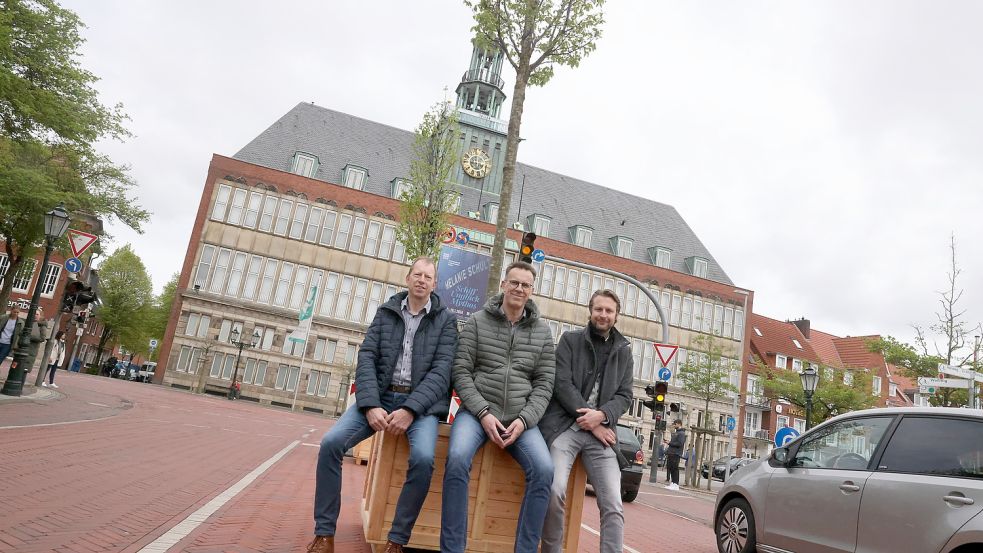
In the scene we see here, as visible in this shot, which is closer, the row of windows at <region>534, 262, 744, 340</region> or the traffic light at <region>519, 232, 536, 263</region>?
the traffic light at <region>519, 232, 536, 263</region>

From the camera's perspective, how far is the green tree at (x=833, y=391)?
1561 inches

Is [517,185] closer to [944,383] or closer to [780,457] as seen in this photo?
[944,383]

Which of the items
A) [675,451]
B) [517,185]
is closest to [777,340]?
[517,185]

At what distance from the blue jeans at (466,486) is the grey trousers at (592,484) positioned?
0.17 metres

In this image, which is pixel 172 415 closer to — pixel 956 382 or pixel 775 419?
pixel 956 382

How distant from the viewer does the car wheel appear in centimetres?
646

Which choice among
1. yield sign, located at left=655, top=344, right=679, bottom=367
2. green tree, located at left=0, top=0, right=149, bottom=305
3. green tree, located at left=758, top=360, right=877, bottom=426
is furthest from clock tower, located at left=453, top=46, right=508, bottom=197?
yield sign, located at left=655, top=344, right=679, bottom=367

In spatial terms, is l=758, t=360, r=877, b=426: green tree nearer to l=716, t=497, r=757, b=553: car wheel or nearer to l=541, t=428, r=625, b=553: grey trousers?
l=716, t=497, r=757, b=553: car wheel

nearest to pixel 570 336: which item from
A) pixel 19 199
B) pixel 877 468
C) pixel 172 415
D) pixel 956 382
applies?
pixel 877 468

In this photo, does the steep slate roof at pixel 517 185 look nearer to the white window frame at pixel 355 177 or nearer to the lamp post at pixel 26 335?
the white window frame at pixel 355 177

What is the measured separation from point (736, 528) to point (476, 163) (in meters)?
40.8

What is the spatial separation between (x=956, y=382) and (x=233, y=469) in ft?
70.4

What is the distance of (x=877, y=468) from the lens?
523 centimetres

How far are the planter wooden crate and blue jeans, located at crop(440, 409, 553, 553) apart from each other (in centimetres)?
→ 30
